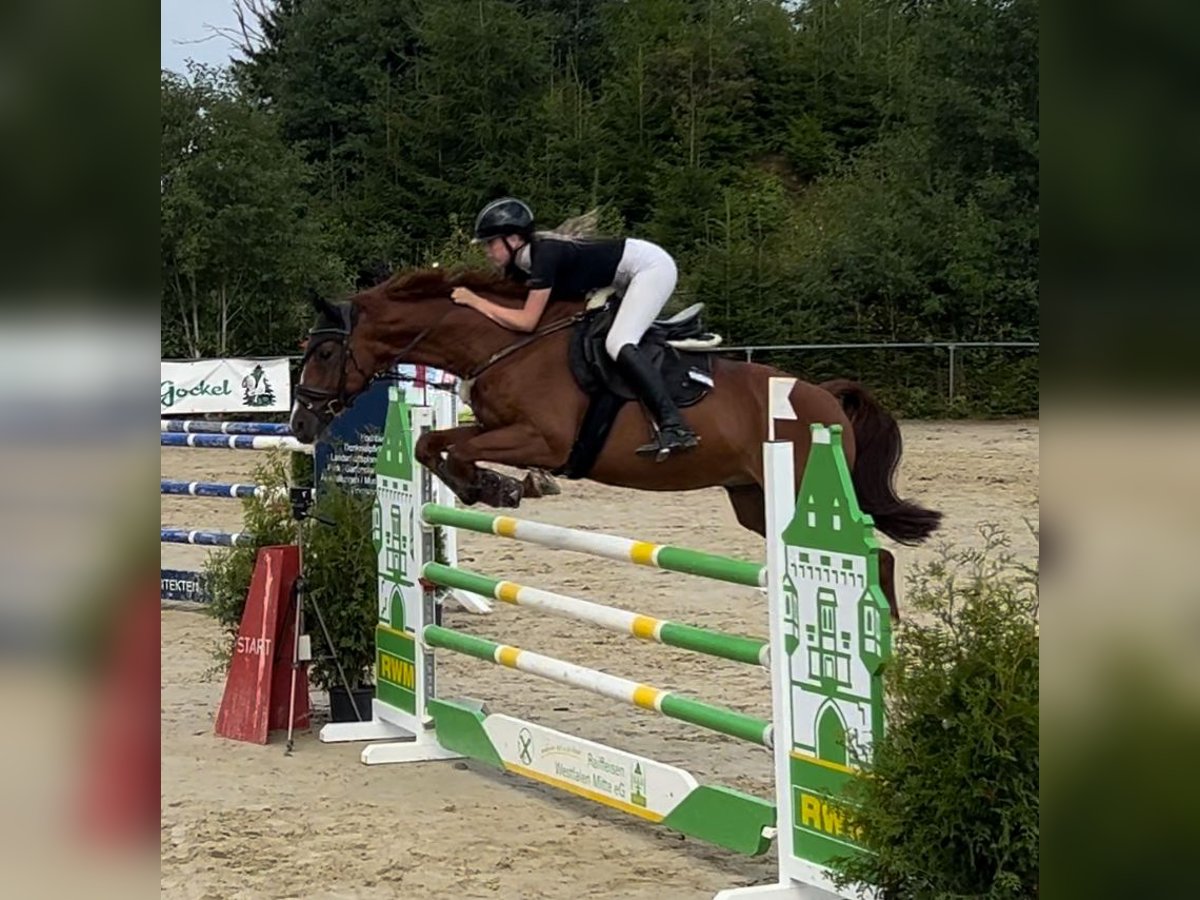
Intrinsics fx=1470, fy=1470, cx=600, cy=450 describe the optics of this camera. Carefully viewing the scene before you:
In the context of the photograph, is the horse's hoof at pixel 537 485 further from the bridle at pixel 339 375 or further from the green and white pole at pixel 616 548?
the bridle at pixel 339 375

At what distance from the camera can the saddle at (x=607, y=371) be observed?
4168 millimetres

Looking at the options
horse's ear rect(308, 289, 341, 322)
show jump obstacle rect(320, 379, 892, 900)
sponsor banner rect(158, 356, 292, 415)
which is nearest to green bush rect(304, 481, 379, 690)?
show jump obstacle rect(320, 379, 892, 900)

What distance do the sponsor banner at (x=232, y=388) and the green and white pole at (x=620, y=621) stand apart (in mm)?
9960

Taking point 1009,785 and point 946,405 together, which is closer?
point 1009,785

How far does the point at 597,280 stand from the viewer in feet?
13.9

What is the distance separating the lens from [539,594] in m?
3.69

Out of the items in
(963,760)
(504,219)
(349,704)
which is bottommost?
(349,704)

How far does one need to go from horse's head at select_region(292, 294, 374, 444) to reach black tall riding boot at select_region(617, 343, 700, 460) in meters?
0.76

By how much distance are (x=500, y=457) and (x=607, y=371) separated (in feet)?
1.29

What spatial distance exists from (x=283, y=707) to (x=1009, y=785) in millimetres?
2795

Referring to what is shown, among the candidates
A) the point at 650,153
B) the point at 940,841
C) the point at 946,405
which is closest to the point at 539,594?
the point at 940,841

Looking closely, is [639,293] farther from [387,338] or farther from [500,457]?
[387,338]

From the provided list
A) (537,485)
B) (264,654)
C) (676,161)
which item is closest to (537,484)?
(537,485)
